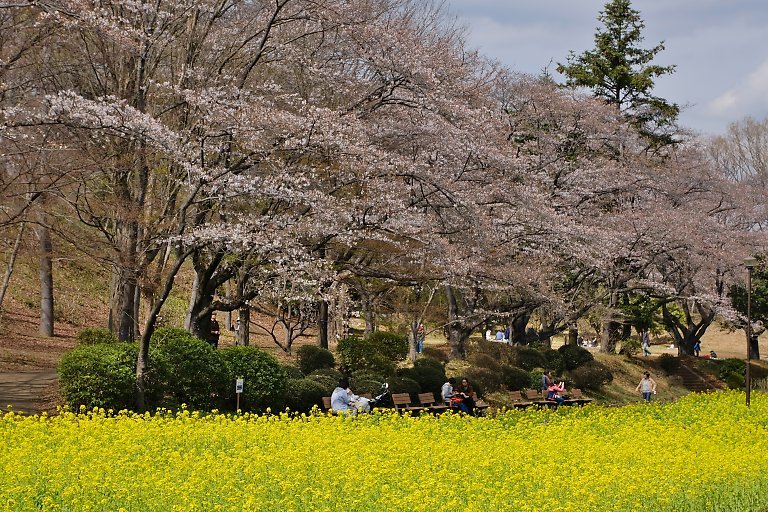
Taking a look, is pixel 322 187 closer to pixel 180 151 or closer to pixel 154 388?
pixel 180 151

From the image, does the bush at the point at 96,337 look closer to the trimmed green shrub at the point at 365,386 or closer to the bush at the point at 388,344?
the trimmed green shrub at the point at 365,386

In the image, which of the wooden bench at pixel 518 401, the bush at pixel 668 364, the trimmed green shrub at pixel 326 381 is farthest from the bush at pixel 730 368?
the trimmed green shrub at pixel 326 381

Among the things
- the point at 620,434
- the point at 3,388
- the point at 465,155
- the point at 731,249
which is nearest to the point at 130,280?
the point at 3,388

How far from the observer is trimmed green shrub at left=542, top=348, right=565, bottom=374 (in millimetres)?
31666

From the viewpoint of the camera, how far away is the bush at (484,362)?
2782 centimetres

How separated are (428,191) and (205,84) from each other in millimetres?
5289

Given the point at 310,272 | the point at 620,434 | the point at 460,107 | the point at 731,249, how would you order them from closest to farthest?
the point at 620,434
the point at 310,272
the point at 460,107
the point at 731,249

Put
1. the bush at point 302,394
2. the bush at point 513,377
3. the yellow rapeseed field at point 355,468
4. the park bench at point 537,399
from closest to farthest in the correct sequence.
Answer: the yellow rapeseed field at point 355,468 → the bush at point 302,394 → the park bench at point 537,399 → the bush at point 513,377

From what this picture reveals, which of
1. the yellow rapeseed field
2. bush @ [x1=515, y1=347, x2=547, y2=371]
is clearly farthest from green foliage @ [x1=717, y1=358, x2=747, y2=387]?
the yellow rapeseed field

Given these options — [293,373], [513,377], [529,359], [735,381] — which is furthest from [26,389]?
[735,381]

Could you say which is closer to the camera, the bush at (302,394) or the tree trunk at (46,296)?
the bush at (302,394)

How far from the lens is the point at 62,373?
51.8 ft

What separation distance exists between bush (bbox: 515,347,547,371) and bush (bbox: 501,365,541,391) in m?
2.34

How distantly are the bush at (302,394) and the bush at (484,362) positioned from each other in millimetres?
9189
